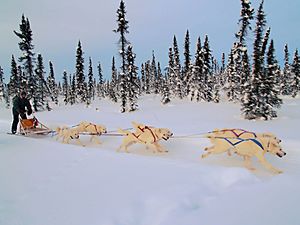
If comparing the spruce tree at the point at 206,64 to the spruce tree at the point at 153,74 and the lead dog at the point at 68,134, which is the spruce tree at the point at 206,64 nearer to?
the spruce tree at the point at 153,74

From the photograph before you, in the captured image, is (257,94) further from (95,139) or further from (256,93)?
(95,139)

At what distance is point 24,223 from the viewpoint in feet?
9.69

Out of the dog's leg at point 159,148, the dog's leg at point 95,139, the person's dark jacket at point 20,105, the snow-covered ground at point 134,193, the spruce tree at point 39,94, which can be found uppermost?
the spruce tree at point 39,94

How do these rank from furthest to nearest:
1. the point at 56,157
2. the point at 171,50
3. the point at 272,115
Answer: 1. the point at 171,50
2. the point at 272,115
3. the point at 56,157

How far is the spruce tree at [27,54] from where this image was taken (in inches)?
1249

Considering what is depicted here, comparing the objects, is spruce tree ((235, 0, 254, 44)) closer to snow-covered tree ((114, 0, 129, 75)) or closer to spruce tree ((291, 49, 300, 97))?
snow-covered tree ((114, 0, 129, 75))

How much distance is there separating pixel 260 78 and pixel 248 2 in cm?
1124

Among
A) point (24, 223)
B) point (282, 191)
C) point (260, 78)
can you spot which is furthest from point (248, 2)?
point (24, 223)

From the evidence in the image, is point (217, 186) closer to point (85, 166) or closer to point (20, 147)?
point (85, 166)

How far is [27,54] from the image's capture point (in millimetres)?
31641

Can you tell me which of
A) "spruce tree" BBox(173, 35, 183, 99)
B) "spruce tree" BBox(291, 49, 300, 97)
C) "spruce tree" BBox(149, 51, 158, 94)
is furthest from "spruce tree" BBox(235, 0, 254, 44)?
"spruce tree" BBox(149, 51, 158, 94)

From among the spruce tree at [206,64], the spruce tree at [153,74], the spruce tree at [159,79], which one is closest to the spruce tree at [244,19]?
the spruce tree at [206,64]

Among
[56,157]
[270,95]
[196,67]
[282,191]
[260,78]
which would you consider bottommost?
[282,191]

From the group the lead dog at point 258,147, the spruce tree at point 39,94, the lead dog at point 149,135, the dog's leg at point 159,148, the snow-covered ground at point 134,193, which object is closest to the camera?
the snow-covered ground at point 134,193
